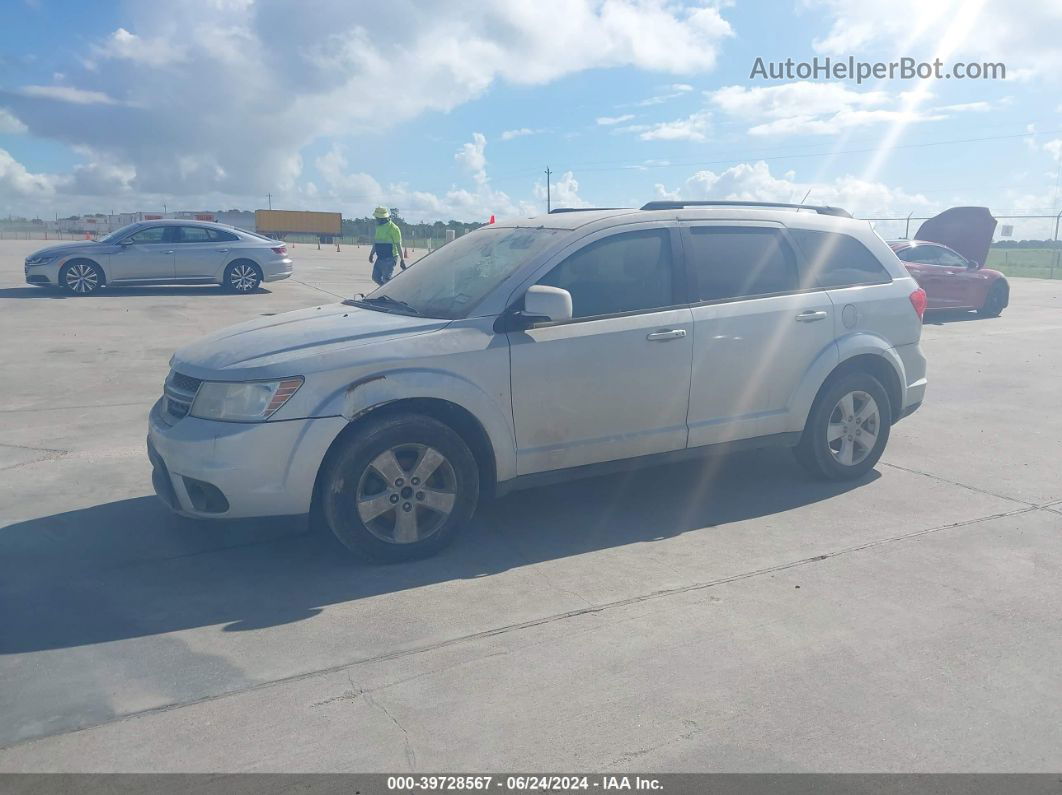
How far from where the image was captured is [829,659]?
12.4 feet

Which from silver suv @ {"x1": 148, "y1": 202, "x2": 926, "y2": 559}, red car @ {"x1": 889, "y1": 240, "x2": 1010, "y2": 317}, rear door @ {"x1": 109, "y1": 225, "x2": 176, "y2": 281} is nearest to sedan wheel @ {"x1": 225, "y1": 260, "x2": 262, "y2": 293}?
rear door @ {"x1": 109, "y1": 225, "x2": 176, "y2": 281}

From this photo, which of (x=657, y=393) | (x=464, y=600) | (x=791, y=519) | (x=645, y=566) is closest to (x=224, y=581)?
(x=464, y=600)

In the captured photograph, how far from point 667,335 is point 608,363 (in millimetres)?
427

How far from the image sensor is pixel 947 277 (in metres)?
16.6

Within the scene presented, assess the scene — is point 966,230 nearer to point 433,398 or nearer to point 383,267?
point 383,267

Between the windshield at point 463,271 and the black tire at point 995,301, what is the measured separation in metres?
14.2

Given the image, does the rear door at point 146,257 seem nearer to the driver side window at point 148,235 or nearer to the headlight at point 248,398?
the driver side window at point 148,235

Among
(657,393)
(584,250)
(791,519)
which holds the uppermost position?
(584,250)

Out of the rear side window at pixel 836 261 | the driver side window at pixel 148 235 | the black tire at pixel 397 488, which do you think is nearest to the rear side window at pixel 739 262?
the rear side window at pixel 836 261

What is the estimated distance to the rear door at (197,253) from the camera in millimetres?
18297

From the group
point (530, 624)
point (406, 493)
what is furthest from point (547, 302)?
point (530, 624)

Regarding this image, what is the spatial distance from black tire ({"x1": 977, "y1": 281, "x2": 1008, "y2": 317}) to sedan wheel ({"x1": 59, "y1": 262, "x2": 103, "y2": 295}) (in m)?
16.9

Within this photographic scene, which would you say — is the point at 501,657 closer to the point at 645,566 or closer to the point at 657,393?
the point at 645,566
